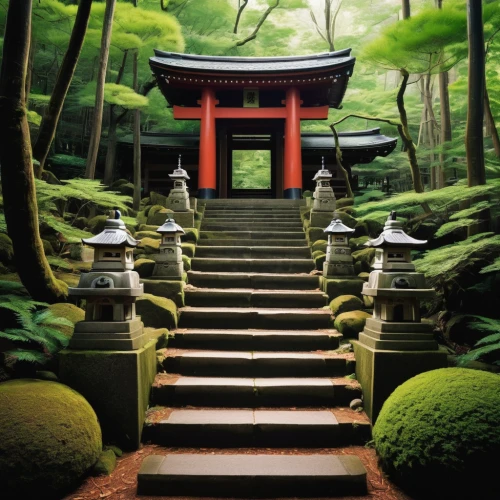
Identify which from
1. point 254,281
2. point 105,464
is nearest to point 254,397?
point 105,464

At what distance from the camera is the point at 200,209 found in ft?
34.0

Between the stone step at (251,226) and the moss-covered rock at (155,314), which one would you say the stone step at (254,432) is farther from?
the stone step at (251,226)

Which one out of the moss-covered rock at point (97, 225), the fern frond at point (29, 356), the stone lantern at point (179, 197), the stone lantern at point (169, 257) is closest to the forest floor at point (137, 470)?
the fern frond at point (29, 356)

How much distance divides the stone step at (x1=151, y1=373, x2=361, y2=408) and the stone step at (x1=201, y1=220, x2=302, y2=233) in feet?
18.1

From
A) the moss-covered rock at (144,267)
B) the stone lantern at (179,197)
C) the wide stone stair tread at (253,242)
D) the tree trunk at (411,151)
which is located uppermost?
the tree trunk at (411,151)

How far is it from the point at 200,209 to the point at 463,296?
21.9ft

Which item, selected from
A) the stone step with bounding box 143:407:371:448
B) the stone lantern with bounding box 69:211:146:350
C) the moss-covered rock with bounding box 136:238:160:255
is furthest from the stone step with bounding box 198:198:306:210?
the stone step with bounding box 143:407:371:448

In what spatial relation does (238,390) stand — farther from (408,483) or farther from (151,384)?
(408,483)

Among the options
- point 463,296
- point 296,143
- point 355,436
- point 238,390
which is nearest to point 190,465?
point 238,390

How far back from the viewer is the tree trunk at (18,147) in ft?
14.2

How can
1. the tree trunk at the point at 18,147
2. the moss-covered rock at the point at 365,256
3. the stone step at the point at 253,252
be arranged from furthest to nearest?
1. the stone step at the point at 253,252
2. the moss-covered rock at the point at 365,256
3. the tree trunk at the point at 18,147

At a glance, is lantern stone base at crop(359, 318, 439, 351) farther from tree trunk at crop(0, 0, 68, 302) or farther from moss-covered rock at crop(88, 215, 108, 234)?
moss-covered rock at crop(88, 215, 108, 234)

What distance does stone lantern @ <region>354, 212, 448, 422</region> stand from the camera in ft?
12.5

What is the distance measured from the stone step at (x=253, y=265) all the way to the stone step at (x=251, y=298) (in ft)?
3.91
